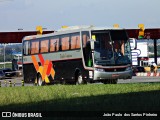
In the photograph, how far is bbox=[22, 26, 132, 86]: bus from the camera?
2953 centimetres

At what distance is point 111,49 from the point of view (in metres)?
29.4

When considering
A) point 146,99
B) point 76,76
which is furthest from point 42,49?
point 146,99

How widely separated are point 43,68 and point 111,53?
23.9ft

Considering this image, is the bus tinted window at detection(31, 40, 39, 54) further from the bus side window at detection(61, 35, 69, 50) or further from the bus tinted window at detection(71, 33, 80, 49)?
the bus tinted window at detection(71, 33, 80, 49)

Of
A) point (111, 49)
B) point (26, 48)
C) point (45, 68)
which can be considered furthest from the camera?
point (26, 48)

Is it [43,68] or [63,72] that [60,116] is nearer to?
[63,72]

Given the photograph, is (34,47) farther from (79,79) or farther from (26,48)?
(79,79)

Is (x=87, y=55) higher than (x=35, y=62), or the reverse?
(x=87, y=55)

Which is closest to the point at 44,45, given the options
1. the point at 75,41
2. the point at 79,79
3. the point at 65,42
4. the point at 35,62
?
the point at 35,62

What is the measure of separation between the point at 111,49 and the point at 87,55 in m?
1.52

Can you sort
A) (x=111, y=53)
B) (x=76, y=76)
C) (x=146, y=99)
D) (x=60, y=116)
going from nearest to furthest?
(x=60, y=116)
(x=146, y=99)
(x=111, y=53)
(x=76, y=76)

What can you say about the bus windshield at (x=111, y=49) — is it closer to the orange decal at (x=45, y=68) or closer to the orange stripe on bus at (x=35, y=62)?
the orange decal at (x=45, y=68)

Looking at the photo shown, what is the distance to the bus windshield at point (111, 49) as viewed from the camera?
1159 inches

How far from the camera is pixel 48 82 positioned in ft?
114
